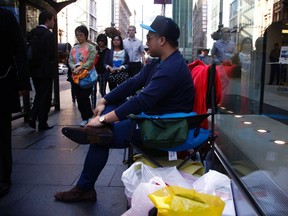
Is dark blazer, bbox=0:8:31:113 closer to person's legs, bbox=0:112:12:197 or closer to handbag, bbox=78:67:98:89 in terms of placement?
person's legs, bbox=0:112:12:197

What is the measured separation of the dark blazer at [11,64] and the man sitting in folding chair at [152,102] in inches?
36.9

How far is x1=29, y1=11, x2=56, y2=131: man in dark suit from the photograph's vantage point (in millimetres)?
6066

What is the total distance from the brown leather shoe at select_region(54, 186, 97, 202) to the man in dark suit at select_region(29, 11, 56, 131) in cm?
314

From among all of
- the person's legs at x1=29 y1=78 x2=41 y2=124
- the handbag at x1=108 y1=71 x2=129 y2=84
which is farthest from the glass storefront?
the person's legs at x1=29 y1=78 x2=41 y2=124

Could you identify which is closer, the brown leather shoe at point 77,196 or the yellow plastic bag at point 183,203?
the yellow plastic bag at point 183,203

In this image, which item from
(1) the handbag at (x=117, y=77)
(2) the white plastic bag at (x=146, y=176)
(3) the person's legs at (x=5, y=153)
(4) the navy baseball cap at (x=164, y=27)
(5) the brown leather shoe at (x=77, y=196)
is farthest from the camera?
(1) the handbag at (x=117, y=77)

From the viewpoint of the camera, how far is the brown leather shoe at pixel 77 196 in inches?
126

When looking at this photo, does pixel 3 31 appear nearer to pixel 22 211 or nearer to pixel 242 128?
pixel 22 211

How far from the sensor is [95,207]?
315 centimetres

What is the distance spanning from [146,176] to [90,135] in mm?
566

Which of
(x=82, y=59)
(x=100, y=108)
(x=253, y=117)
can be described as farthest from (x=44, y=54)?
(x=253, y=117)

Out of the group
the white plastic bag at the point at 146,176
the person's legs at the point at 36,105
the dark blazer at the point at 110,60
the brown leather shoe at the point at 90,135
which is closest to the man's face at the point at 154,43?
the brown leather shoe at the point at 90,135

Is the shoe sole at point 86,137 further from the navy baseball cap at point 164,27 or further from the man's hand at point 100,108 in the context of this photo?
the navy baseball cap at point 164,27

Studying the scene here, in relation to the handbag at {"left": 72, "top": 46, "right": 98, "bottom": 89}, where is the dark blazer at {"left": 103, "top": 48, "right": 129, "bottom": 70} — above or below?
above
